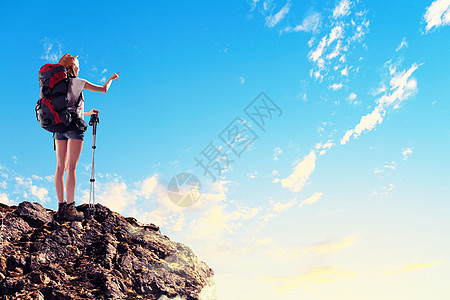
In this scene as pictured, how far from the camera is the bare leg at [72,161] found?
41.4ft

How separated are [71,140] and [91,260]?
4.00m

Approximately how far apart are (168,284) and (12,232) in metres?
5.45

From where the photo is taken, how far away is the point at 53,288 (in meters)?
10.5

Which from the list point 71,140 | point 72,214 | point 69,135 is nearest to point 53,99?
point 69,135

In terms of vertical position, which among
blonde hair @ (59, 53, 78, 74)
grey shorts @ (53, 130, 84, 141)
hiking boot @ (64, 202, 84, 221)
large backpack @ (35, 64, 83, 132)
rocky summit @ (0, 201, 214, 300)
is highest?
blonde hair @ (59, 53, 78, 74)

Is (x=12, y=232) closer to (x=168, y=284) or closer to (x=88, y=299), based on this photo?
(x=88, y=299)

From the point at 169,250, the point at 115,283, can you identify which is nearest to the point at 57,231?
the point at 115,283

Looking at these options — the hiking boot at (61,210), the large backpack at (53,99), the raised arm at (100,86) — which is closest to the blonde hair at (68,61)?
the large backpack at (53,99)

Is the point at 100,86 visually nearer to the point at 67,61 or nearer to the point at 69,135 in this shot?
the point at 67,61

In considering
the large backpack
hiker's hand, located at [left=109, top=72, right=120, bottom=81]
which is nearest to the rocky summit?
the large backpack

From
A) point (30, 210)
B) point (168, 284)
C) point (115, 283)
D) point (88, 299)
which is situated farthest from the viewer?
point (30, 210)

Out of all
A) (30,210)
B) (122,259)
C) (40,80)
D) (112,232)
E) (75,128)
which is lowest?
(122,259)

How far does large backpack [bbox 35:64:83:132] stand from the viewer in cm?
1196

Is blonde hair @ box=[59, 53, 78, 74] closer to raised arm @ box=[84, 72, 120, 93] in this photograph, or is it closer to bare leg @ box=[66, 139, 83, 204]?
raised arm @ box=[84, 72, 120, 93]
